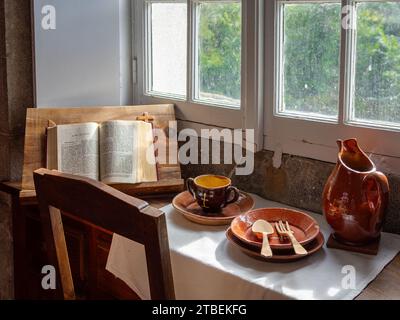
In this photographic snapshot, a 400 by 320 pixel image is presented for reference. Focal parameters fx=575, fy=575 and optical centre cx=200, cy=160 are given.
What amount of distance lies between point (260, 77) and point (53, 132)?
0.59 metres

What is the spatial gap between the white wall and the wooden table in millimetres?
318

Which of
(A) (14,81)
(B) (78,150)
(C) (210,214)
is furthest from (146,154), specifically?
(A) (14,81)

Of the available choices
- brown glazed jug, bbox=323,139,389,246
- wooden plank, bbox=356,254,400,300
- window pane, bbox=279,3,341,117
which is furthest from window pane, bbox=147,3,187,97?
wooden plank, bbox=356,254,400,300

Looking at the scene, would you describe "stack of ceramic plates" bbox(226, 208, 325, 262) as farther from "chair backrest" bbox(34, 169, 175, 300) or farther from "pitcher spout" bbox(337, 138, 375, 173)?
"chair backrest" bbox(34, 169, 175, 300)

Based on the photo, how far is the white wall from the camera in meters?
1.70

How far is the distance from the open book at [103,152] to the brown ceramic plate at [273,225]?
0.40 metres

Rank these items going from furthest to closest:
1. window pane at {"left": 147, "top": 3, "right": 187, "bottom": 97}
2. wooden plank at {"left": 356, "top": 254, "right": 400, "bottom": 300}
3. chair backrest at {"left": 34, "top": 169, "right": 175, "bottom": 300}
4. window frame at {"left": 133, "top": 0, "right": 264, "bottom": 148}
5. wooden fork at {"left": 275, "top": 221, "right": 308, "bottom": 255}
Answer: window pane at {"left": 147, "top": 3, "right": 187, "bottom": 97}, window frame at {"left": 133, "top": 0, "right": 264, "bottom": 148}, wooden fork at {"left": 275, "top": 221, "right": 308, "bottom": 255}, wooden plank at {"left": 356, "top": 254, "right": 400, "bottom": 300}, chair backrest at {"left": 34, "top": 169, "right": 175, "bottom": 300}

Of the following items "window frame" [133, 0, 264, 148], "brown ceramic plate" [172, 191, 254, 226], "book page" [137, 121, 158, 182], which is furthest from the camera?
"book page" [137, 121, 158, 182]

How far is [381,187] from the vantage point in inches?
46.9

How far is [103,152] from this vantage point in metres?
1.62

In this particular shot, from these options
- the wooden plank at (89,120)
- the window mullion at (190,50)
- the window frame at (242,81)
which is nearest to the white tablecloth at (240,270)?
the wooden plank at (89,120)

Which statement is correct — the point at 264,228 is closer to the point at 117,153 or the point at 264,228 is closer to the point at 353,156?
the point at 353,156

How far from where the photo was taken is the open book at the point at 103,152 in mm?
1597

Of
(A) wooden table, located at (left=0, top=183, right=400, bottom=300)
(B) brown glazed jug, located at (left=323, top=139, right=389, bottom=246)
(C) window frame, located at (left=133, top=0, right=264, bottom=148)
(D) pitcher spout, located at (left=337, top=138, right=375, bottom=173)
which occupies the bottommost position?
(A) wooden table, located at (left=0, top=183, right=400, bottom=300)
